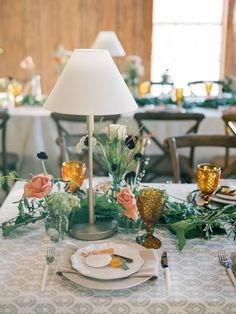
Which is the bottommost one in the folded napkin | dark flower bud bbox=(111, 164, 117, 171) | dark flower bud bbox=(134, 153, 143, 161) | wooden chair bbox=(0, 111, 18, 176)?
wooden chair bbox=(0, 111, 18, 176)

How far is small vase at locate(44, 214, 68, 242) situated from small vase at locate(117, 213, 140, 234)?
0.60 ft

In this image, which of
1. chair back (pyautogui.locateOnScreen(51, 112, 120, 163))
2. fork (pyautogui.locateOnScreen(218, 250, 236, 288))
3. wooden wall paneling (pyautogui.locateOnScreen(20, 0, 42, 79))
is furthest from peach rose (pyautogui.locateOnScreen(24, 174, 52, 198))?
wooden wall paneling (pyautogui.locateOnScreen(20, 0, 42, 79))

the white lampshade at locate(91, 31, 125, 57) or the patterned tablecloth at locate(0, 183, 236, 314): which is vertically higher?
the white lampshade at locate(91, 31, 125, 57)

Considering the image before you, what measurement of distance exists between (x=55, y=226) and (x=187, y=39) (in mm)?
4530

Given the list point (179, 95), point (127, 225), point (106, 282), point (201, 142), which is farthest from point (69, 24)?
point (106, 282)

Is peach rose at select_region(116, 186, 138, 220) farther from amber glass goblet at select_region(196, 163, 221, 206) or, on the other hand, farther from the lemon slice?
amber glass goblet at select_region(196, 163, 221, 206)

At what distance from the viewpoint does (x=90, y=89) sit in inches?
52.4

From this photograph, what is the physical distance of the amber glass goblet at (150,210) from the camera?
1401 mm

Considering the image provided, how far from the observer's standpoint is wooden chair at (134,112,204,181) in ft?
10.1

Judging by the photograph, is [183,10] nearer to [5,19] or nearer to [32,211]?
[5,19]

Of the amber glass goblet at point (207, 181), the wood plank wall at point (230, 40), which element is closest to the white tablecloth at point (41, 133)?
the amber glass goblet at point (207, 181)

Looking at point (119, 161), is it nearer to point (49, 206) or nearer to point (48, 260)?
point (49, 206)

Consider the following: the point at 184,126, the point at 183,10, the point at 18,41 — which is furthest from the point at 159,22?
the point at 184,126

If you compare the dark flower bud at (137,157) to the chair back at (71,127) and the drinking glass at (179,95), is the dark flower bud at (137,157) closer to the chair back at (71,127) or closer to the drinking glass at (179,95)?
the chair back at (71,127)
